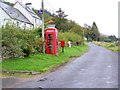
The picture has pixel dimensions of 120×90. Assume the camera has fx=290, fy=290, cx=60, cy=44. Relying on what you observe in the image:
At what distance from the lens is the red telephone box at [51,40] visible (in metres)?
26.3

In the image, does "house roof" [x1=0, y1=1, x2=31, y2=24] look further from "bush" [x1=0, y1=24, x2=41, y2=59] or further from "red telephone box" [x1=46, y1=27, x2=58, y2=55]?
"bush" [x1=0, y1=24, x2=41, y2=59]

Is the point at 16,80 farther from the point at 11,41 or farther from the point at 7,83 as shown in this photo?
the point at 11,41

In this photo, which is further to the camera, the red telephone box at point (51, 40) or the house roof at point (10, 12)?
the house roof at point (10, 12)

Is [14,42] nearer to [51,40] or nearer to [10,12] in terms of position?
[51,40]

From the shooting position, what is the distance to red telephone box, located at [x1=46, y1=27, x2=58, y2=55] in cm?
2630

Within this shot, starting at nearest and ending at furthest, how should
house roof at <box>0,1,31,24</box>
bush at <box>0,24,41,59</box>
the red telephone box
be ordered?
bush at <box>0,24,41,59</box> < the red telephone box < house roof at <box>0,1,31,24</box>

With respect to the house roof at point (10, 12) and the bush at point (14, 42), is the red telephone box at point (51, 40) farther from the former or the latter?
the house roof at point (10, 12)

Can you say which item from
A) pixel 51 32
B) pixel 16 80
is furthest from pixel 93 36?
pixel 16 80

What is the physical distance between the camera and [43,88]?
33.6ft

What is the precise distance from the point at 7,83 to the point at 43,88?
1902 millimetres

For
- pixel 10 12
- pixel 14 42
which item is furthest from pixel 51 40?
pixel 10 12

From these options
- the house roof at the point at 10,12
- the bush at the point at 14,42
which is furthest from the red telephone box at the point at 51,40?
the house roof at the point at 10,12

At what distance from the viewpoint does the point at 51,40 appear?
26.6m

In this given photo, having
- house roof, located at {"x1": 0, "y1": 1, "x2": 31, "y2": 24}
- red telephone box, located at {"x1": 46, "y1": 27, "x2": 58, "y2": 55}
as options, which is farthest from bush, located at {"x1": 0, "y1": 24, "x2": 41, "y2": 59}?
house roof, located at {"x1": 0, "y1": 1, "x2": 31, "y2": 24}
